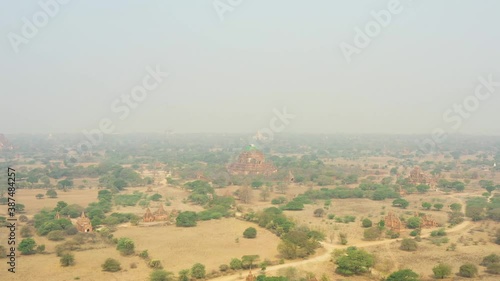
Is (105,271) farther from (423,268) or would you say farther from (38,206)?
(38,206)

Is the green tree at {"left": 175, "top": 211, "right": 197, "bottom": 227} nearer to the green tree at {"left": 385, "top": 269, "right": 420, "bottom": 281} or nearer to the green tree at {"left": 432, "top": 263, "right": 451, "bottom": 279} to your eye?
the green tree at {"left": 385, "top": 269, "right": 420, "bottom": 281}

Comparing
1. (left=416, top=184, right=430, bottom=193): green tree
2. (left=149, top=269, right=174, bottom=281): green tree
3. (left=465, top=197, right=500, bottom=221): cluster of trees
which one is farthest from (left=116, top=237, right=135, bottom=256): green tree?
(left=416, top=184, right=430, bottom=193): green tree

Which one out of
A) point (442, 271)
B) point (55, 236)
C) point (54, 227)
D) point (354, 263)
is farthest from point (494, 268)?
point (54, 227)

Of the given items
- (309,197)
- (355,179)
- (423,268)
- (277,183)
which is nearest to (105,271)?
(423,268)

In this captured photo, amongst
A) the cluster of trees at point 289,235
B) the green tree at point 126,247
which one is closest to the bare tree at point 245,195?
the cluster of trees at point 289,235

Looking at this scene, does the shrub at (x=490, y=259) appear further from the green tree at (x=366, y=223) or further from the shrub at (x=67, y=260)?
the shrub at (x=67, y=260)
